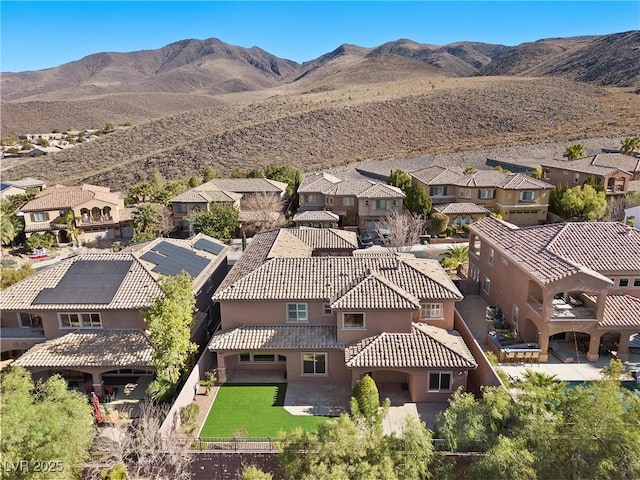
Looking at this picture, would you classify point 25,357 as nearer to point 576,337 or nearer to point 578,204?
point 576,337

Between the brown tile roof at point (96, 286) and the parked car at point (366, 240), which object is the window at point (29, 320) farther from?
the parked car at point (366, 240)

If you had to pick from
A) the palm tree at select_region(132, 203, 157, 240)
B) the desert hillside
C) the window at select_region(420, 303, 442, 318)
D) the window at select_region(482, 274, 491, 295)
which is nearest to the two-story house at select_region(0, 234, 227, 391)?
the window at select_region(420, 303, 442, 318)

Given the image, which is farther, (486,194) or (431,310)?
(486,194)

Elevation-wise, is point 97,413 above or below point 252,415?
above

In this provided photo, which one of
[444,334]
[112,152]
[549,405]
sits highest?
[112,152]

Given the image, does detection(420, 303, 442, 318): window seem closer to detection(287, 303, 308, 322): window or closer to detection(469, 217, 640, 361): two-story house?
detection(469, 217, 640, 361): two-story house

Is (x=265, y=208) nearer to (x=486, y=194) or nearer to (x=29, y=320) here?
(x=486, y=194)

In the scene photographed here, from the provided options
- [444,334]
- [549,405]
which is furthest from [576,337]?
[549,405]

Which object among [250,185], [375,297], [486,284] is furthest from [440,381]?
[250,185]
